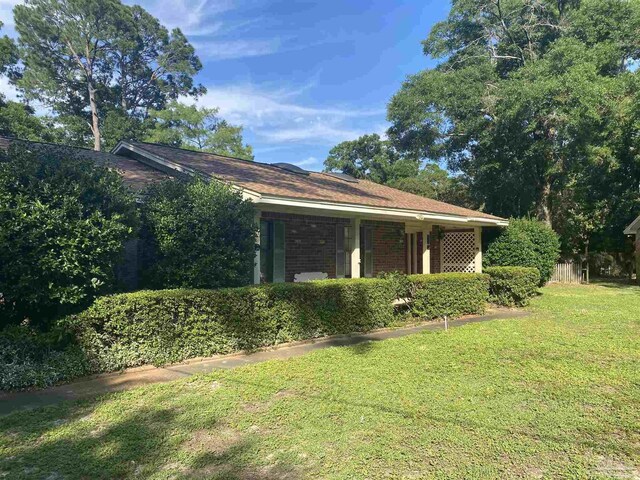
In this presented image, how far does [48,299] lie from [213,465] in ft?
12.1

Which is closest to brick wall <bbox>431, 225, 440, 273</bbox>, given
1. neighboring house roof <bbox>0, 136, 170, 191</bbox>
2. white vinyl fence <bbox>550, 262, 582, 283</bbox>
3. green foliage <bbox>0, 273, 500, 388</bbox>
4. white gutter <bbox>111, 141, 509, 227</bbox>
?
white gutter <bbox>111, 141, 509, 227</bbox>

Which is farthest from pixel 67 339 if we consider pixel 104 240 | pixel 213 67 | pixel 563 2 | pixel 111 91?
pixel 111 91

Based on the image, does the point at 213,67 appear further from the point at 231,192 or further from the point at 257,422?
the point at 257,422

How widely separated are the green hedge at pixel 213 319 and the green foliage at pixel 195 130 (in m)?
31.1

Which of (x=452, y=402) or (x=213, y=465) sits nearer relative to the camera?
(x=213, y=465)

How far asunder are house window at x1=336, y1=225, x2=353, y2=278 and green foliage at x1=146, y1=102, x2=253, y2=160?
87.8 feet

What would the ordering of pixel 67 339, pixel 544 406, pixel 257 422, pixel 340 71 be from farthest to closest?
pixel 340 71
pixel 67 339
pixel 544 406
pixel 257 422

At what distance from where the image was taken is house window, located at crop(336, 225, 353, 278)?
13.1 metres

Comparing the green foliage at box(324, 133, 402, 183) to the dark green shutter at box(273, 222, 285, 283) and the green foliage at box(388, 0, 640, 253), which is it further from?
the dark green shutter at box(273, 222, 285, 283)

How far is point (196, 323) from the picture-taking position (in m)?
6.87

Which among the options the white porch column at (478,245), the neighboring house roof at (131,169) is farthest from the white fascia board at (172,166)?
the white porch column at (478,245)

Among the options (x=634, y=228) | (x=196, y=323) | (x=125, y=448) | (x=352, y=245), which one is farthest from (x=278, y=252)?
(x=634, y=228)

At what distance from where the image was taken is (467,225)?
15719mm

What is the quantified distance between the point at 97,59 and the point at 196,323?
39.1m
